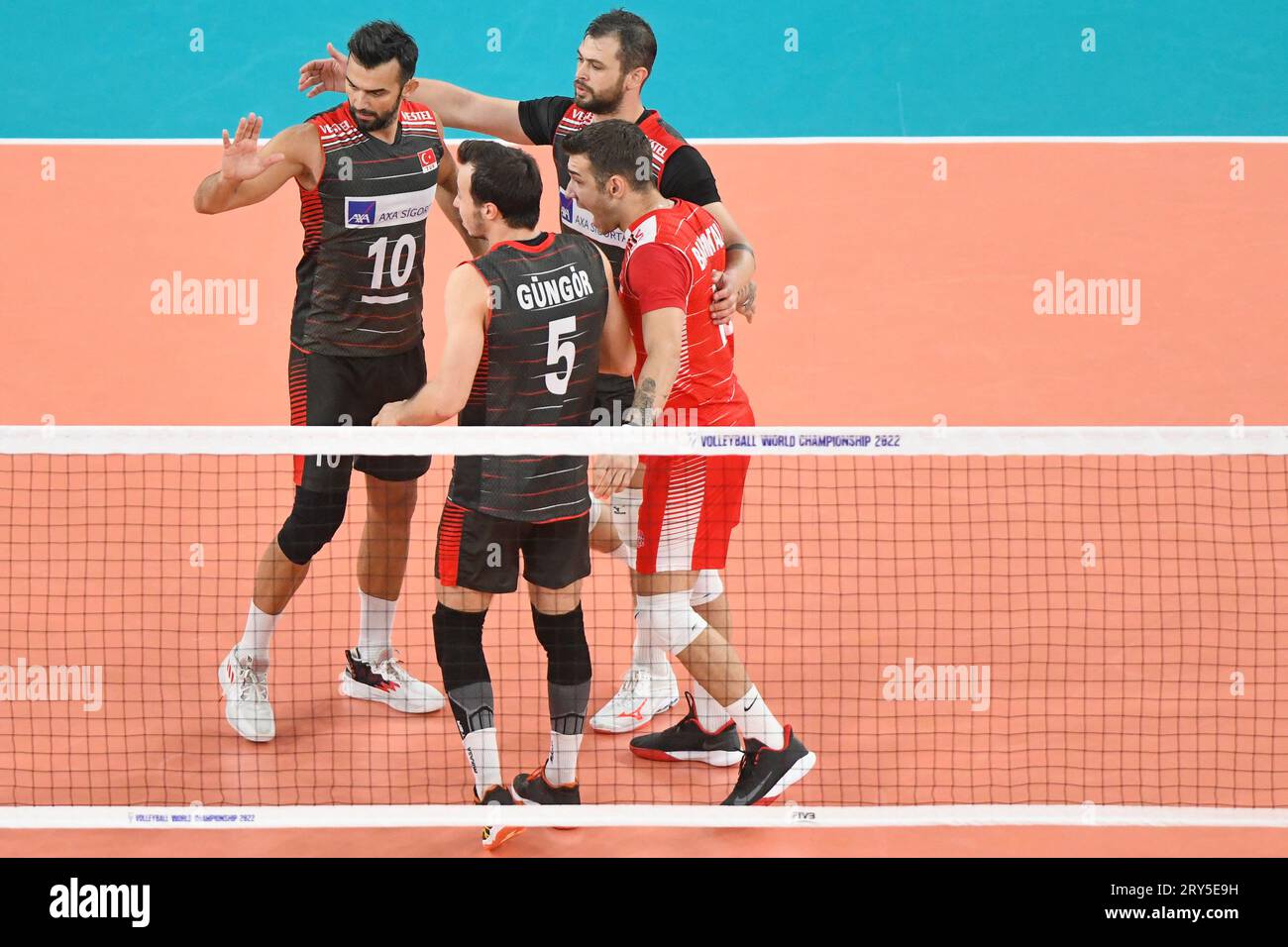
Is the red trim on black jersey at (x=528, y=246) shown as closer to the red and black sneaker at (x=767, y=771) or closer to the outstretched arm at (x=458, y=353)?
the outstretched arm at (x=458, y=353)

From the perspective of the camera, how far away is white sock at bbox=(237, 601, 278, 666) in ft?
19.4

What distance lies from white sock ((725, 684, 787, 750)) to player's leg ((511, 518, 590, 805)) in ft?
1.94

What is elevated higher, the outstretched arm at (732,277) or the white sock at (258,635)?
the outstretched arm at (732,277)

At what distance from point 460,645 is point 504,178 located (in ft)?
5.50

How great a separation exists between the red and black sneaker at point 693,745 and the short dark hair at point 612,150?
2.26 m

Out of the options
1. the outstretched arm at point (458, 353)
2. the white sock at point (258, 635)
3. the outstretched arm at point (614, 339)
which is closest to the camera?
the outstretched arm at point (458, 353)

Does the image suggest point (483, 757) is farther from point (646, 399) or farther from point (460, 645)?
point (646, 399)

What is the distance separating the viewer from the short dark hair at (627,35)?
5.97m

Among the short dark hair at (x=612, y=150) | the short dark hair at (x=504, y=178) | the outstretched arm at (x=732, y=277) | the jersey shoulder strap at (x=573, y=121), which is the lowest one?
the outstretched arm at (x=732, y=277)

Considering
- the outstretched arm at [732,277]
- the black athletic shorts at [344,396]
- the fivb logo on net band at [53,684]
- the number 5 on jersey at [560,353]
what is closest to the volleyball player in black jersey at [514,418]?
the number 5 on jersey at [560,353]

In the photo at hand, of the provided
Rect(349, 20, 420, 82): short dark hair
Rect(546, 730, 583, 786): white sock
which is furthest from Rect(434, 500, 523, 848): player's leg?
Rect(349, 20, 420, 82): short dark hair

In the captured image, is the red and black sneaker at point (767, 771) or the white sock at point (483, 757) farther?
the red and black sneaker at point (767, 771)

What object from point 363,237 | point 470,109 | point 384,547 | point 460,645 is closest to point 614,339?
point 460,645

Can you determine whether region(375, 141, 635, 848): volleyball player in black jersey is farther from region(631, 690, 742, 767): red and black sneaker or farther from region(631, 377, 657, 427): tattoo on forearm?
region(631, 690, 742, 767): red and black sneaker
